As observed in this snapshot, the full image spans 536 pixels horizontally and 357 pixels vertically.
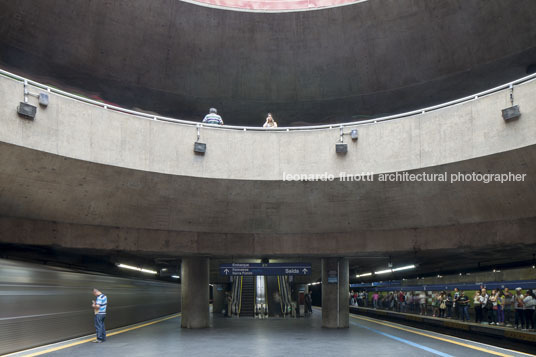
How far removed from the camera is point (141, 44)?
18672 millimetres

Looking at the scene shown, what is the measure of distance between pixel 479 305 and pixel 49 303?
16514mm

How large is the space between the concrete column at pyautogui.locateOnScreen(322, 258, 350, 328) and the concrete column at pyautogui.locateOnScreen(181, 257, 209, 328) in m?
4.89

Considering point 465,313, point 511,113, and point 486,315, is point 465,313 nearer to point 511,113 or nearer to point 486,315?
point 486,315

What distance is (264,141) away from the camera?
13094 mm

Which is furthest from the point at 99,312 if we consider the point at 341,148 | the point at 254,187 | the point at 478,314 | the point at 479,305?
the point at 478,314

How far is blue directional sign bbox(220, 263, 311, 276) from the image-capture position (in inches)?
723

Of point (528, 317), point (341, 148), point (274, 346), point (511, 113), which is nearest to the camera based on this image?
point (511, 113)

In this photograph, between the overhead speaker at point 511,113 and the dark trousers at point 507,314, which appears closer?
the overhead speaker at point 511,113

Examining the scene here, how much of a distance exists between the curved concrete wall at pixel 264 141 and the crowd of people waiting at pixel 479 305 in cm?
823

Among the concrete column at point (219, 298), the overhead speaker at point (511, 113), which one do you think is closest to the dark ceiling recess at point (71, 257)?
the concrete column at point (219, 298)

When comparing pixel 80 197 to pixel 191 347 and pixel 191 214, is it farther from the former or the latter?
pixel 191 347

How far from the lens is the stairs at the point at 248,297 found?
30.0 metres

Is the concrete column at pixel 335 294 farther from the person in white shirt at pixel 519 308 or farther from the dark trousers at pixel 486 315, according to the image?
the person in white shirt at pixel 519 308

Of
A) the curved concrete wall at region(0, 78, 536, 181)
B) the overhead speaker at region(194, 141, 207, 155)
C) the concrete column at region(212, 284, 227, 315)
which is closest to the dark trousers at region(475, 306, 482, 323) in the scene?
the curved concrete wall at region(0, 78, 536, 181)
